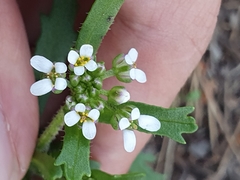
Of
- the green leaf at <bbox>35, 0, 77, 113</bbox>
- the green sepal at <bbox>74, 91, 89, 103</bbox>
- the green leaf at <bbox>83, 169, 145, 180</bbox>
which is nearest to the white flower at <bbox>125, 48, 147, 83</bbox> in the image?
the green sepal at <bbox>74, 91, 89, 103</bbox>

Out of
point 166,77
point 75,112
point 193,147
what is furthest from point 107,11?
point 193,147

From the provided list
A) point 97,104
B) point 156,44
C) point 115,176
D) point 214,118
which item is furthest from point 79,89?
point 214,118

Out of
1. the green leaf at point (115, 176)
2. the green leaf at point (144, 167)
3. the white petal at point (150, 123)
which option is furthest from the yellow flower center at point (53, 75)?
the green leaf at point (144, 167)

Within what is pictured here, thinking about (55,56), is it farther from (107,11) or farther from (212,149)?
(212,149)

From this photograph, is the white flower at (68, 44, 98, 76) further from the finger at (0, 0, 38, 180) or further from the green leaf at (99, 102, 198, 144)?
the finger at (0, 0, 38, 180)

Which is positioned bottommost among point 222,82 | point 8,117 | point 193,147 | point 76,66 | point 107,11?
point 193,147

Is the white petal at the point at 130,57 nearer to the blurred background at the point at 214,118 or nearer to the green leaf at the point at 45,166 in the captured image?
the green leaf at the point at 45,166
